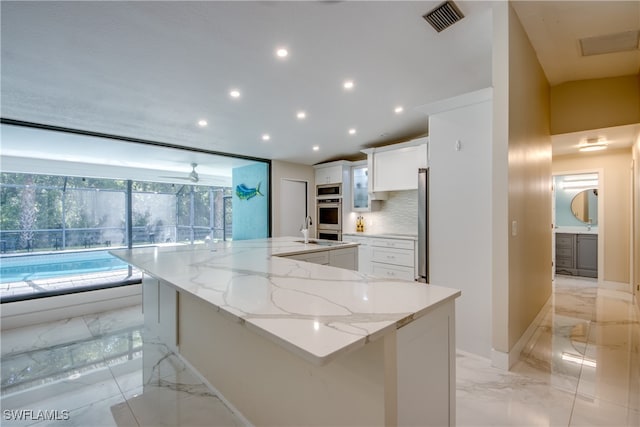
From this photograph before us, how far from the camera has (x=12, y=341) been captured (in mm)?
2609

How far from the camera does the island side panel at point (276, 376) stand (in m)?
0.90

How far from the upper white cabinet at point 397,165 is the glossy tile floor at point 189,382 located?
243cm

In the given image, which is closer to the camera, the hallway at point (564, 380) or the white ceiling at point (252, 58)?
the hallway at point (564, 380)

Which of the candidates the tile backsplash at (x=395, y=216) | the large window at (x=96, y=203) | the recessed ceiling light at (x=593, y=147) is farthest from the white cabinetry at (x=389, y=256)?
the recessed ceiling light at (x=593, y=147)

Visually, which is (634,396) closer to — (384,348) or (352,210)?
(384,348)

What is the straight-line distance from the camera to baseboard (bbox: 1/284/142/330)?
2.94 metres

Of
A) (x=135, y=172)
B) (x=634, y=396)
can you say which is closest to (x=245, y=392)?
(x=634, y=396)

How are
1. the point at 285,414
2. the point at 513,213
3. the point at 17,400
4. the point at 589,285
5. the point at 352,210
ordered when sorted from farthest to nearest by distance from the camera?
the point at 352,210, the point at 589,285, the point at 513,213, the point at 17,400, the point at 285,414

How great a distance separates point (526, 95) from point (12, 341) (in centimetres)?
531

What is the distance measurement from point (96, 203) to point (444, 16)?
7356 mm

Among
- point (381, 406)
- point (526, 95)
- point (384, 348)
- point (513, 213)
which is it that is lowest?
point (381, 406)

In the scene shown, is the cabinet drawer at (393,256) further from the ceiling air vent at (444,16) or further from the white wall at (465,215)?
the ceiling air vent at (444,16)

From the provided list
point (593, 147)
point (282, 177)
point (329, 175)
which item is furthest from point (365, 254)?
point (593, 147)

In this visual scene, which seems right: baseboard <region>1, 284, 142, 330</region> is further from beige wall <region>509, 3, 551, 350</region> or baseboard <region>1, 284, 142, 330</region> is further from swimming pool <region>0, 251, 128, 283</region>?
beige wall <region>509, 3, 551, 350</region>
